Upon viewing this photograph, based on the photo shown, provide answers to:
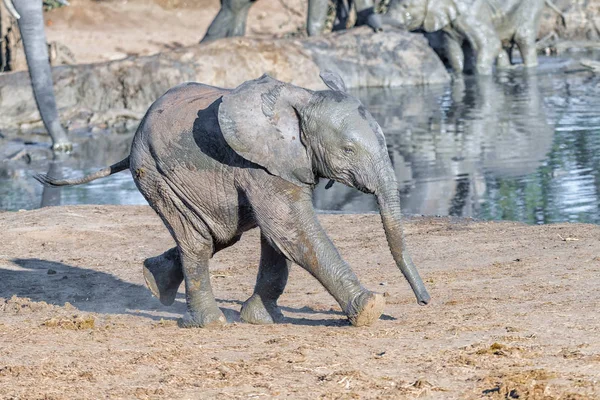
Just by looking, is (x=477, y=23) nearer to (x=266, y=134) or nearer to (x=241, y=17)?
(x=241, y=17)

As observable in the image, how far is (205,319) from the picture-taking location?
6.63 m

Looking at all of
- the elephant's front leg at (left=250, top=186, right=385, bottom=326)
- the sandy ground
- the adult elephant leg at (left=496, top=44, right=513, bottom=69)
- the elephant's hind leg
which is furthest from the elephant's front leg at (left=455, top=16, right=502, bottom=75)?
the elephant's front leg at (left=250, top=186, right=385, bottom=326)

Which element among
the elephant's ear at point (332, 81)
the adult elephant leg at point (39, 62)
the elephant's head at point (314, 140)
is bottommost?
the adult elephant leg at point (39, 62)

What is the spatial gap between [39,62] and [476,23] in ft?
35.1

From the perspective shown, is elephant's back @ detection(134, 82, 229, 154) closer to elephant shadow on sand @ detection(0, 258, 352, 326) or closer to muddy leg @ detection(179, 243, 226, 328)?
muddy leg @ detection(179, 243, 226, 328)

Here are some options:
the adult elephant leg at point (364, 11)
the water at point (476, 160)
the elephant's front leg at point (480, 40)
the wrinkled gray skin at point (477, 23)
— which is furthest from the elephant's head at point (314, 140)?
the elephant's front leg at point (480, 40)

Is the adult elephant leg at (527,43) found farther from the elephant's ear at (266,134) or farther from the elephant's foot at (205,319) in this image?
the elephant's ear at (266,134)

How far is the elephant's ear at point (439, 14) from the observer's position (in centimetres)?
2298

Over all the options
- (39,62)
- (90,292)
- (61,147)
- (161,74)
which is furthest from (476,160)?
(161,74)

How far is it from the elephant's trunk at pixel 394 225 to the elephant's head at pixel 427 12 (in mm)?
17551

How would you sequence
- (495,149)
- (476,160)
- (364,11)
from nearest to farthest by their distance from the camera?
(476,160)
(495,149)
(364,11)

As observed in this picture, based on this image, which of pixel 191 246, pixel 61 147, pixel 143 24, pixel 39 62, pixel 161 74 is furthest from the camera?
pixel 143 24

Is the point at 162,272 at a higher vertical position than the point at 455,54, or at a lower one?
higher

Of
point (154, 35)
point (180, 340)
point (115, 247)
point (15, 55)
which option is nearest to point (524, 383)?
point (180, 340)
